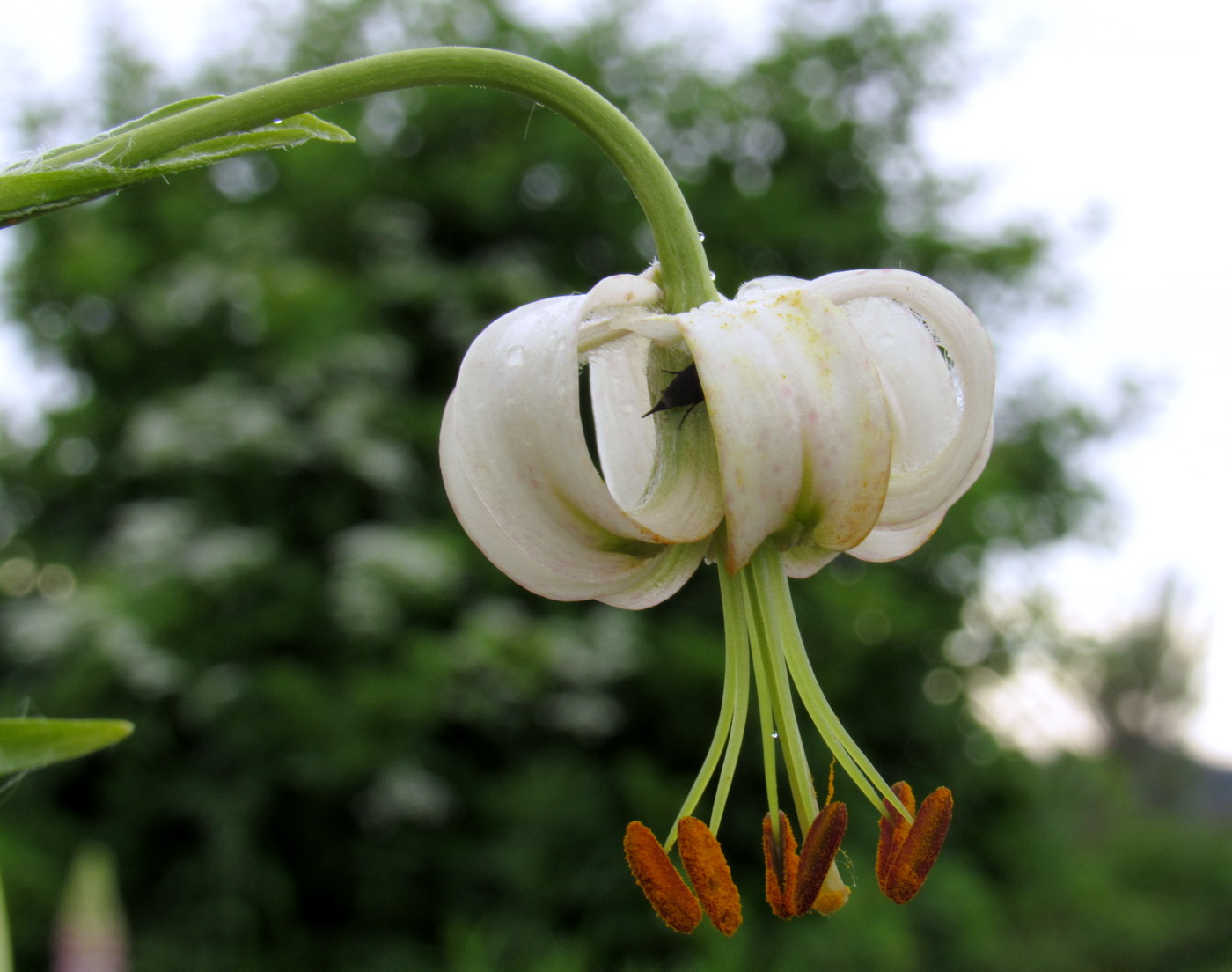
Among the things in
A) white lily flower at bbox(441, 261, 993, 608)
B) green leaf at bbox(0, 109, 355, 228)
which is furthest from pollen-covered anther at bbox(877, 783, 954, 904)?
green leaf at bbox(0, 109, 355, 228)

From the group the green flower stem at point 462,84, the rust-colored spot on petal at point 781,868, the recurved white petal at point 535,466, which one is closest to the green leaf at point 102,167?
the green flower stem at point 462,84

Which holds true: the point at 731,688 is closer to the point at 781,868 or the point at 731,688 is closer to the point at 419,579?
the point at 781,868

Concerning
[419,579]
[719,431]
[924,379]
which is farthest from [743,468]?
[419,579]

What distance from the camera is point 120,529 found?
3.20m

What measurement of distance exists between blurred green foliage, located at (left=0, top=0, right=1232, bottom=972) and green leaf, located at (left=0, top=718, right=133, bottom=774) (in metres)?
2.22

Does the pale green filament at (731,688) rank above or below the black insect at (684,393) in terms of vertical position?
below

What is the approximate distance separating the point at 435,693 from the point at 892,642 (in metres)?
1.61

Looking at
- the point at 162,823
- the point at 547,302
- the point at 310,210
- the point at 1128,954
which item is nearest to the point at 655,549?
the point at 547,302

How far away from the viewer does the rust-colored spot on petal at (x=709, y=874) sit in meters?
0.45

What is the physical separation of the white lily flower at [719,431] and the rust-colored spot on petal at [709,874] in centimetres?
10

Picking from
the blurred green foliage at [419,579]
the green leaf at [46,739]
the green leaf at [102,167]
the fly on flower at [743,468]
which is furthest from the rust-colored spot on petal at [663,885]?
the blurred green foliage at [419,579]

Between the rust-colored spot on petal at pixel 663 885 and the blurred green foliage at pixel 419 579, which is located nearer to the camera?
the rust-colored spot on petal at pixel 663 885

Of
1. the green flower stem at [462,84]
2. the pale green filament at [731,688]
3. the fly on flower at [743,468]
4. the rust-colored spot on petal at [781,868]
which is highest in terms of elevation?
the green flower stem at [462,84]

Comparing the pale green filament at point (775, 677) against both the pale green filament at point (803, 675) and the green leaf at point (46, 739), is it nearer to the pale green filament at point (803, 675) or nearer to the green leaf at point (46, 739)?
the pale green filament at point (803, 675)
